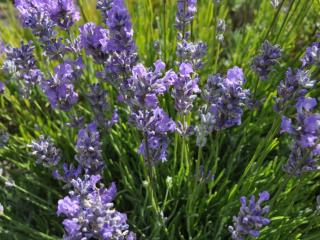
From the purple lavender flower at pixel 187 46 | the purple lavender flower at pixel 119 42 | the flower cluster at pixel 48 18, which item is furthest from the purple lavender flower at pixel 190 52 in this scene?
the flower cluster at pixel 48 18

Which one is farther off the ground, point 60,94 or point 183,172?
point 60,94

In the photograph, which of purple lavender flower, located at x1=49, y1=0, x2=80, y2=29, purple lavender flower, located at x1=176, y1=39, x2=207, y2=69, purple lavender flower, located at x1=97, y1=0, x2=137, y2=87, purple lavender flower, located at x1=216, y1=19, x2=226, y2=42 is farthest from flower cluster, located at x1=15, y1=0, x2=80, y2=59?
purple lavender flower, located at x1=216, y1=19, x2=226, y2=42

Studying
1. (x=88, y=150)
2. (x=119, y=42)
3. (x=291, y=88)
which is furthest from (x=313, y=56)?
(x=88, y=150)

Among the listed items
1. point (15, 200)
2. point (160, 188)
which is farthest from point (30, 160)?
point (160, 188)

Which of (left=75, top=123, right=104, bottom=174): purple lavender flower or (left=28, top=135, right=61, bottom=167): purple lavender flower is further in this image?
(left=28, top=135, right=61, bottom=167): purple lavender flower

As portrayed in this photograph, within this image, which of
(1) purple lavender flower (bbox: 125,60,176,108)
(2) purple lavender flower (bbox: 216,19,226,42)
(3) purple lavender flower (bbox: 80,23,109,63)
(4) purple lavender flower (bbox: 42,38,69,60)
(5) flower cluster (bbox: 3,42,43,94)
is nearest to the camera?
(1) purple lavender flower (bbox: 125,60,176,108)

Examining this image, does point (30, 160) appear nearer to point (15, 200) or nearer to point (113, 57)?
point (15, 200)

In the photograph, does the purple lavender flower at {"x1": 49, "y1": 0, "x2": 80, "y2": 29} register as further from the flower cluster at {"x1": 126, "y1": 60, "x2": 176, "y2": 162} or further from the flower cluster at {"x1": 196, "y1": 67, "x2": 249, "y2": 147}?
the flower cluster at {"x1": 196, "y1": 67, "x2": 249, "y2": 147}

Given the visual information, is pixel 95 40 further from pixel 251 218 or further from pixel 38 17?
pixel 251 218
